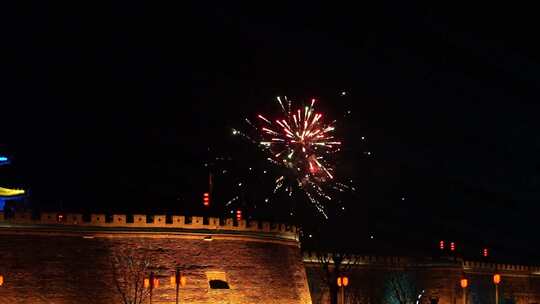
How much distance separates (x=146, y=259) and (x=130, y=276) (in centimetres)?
107

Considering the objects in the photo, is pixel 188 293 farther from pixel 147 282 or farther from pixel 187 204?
pixel 187 204

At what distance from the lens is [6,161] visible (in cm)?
4906

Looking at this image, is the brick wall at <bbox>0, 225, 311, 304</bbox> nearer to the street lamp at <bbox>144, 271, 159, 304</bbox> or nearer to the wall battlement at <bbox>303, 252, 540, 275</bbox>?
the street lamp at <bbox>144, 271, 159, 304</bbox>

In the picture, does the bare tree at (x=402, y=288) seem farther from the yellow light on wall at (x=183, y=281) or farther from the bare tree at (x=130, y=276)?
the bare tree at (x=130, y=276)

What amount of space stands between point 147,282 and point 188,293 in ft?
6.65

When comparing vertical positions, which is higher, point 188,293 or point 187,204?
point 187,204

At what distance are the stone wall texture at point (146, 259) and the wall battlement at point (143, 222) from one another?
207mm

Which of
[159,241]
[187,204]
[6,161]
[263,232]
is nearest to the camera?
[159,241]

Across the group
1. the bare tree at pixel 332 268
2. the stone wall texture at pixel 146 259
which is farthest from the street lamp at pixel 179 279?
the bare tree at pixel 332 268

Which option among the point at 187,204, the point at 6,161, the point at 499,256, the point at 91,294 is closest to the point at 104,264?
the point at 91,294

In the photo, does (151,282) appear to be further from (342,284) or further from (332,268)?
(332,268)

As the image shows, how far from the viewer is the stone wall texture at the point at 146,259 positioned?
113ft

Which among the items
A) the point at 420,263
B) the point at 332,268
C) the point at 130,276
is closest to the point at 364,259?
the point at 332,268

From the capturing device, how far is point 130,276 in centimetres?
3609
